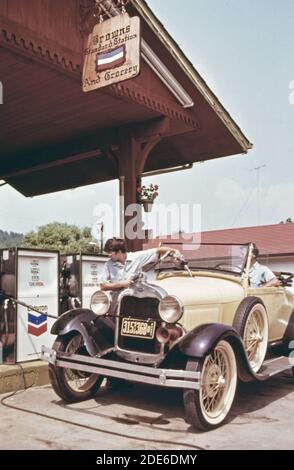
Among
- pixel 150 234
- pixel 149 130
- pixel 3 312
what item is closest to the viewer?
pixel 3 312

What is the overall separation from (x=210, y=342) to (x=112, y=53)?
4.23 meters

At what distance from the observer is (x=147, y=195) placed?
9.43 meters

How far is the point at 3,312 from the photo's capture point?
19.5 feet

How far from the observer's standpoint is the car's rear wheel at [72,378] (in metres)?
4.91

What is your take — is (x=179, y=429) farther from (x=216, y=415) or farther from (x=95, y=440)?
(x=95, y=440)

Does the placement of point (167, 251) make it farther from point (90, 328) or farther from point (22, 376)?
point (22, 376)

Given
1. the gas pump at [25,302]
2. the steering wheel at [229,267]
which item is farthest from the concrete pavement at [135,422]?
the steering wheel at [229,267]

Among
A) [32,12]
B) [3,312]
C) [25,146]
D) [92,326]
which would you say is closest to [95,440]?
[92,326]

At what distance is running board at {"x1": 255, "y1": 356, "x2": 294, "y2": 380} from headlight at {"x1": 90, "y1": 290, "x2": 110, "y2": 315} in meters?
1.61

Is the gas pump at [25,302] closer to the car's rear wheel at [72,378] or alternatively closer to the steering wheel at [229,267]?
the car's rear wheel at [72,378]

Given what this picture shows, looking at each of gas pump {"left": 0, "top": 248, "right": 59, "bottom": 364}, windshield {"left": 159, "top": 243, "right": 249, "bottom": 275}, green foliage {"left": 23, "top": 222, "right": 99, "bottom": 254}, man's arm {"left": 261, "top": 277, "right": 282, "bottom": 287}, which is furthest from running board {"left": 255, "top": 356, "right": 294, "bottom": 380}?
green foliage {"left": 23, "top": 222, "right": 99, "bottom": 254}

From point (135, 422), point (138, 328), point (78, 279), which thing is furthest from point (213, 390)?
point (78, 279)

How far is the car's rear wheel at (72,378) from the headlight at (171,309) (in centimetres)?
113
